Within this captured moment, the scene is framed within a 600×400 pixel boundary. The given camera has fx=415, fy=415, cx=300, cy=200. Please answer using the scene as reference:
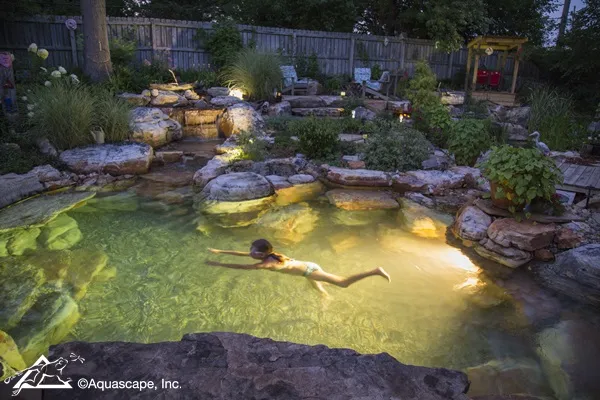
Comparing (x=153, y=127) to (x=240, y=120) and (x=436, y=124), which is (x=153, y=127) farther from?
(x=436, y=124)

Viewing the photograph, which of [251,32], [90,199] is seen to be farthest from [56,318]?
[251,32]

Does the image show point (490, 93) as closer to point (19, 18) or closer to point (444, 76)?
point (444, 76)

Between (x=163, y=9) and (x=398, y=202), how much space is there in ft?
52.3

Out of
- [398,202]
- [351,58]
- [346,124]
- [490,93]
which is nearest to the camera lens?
[398,202]

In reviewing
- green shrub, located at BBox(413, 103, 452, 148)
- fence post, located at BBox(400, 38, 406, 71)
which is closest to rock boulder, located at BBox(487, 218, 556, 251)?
green shrub, located at BBox(413, 103, 452, 148)

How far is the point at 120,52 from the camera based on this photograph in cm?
1084

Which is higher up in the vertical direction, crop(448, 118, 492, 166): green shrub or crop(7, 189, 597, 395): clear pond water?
crop(448, 118, 492, 166): green shrub

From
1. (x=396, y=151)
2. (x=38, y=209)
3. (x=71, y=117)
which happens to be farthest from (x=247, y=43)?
(x=38, y=209)

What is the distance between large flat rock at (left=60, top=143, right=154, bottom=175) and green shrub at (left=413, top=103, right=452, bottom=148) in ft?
18.2

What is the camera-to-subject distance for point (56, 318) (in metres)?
3.35

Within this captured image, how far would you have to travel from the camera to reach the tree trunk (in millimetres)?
9703

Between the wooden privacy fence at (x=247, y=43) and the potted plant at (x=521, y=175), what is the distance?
926cm

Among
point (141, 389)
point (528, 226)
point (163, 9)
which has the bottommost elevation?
point (528, 226)

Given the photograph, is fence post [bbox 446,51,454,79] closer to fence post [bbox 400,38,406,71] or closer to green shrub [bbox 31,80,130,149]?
fence post [bbox 400,38,406,71]
